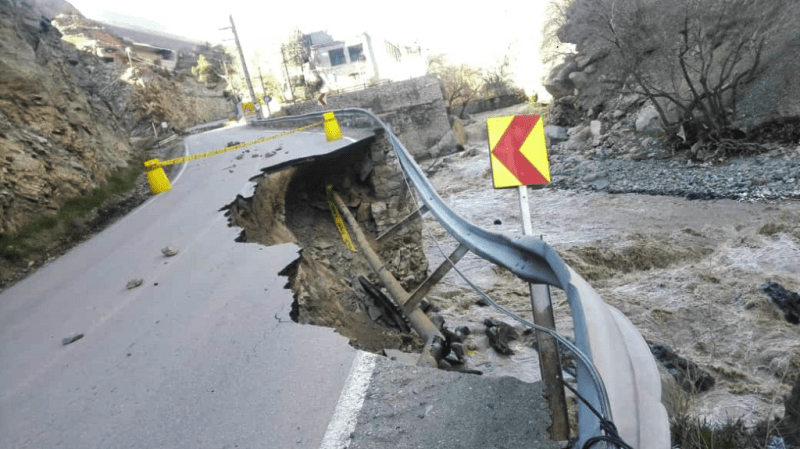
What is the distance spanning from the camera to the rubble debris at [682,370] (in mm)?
5476

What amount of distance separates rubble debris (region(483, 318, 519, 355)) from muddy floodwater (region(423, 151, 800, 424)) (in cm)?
13

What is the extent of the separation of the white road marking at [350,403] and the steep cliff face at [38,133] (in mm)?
6766

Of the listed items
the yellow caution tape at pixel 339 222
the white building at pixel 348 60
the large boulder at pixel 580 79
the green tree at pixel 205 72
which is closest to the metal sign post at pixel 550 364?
the yellow caution tape at pixel 339 222

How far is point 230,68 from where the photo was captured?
178ft

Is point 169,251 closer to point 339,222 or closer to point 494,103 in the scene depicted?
point 339,222

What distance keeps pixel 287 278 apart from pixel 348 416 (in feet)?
7.42

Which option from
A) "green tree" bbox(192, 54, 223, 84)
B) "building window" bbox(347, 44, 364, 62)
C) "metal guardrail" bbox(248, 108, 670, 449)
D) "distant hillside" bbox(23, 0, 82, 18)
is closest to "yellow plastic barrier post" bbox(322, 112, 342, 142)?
"metal guardrail" bbox(248, 108, 670, 449)

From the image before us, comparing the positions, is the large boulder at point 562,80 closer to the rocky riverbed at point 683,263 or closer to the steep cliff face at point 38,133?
the rocky riverbed at point 683,263

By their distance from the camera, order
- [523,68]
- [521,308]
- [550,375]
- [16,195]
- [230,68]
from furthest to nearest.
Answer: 1. [230,68]
2. [523,68]
3. [521,308]
4. [16,195]
5. [550,375]

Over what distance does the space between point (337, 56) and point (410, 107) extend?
26049mm

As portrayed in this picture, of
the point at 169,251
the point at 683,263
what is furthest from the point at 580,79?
the point at 169,251

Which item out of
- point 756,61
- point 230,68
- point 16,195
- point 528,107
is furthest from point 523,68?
point 16,195

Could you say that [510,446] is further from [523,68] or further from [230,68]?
[230,68]

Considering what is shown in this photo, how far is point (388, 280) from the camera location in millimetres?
7168
